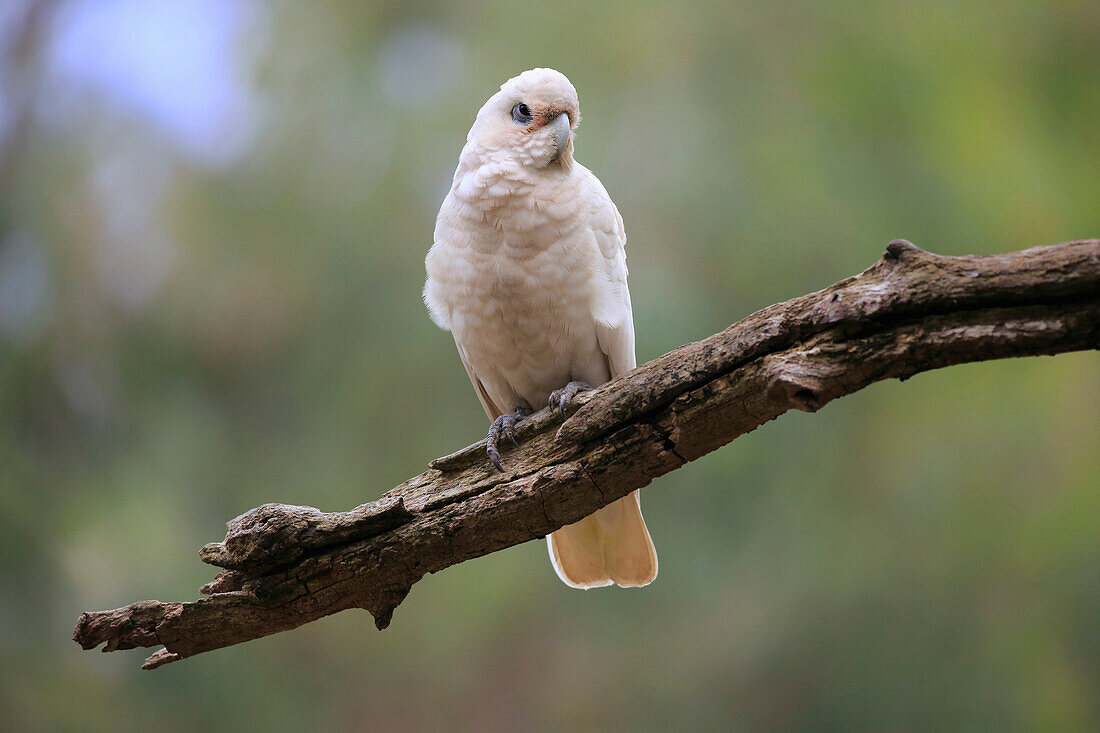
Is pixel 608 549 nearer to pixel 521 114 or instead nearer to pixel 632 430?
pixel 632 430

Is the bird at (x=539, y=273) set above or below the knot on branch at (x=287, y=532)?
above

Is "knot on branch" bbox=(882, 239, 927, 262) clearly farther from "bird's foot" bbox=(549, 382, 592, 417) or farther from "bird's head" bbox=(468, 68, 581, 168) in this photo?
"bird's head" bbox=(468, 68, 581, 168)

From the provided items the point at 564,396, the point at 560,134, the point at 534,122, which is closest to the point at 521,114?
the point at 534,122

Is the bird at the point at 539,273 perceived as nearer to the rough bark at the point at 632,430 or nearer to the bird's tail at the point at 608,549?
the bird's tail at the point at 608,549

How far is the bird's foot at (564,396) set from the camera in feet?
8.36

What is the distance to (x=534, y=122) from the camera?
305 centimetres

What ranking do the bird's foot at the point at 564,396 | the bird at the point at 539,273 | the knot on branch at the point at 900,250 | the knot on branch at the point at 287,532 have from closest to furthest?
the knot on branch at the point at 900,250 → the knot on branch at the point at 287,532 → the bird's foot at the point at 564,396 → the bird at the point at 539,273

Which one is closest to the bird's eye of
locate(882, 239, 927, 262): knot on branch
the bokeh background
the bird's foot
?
the bird's foot

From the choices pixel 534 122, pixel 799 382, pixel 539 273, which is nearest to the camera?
pixel 799 382

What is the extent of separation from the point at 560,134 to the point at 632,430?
1243 millimetres

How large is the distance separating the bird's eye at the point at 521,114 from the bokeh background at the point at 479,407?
74.6 inches

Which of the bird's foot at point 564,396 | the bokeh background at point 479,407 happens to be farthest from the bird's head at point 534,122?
the bokeh background at point 479,407

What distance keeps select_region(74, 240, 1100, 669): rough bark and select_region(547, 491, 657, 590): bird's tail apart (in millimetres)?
674

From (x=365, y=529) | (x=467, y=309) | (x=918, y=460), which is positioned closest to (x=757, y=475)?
(x=918, y=460)
